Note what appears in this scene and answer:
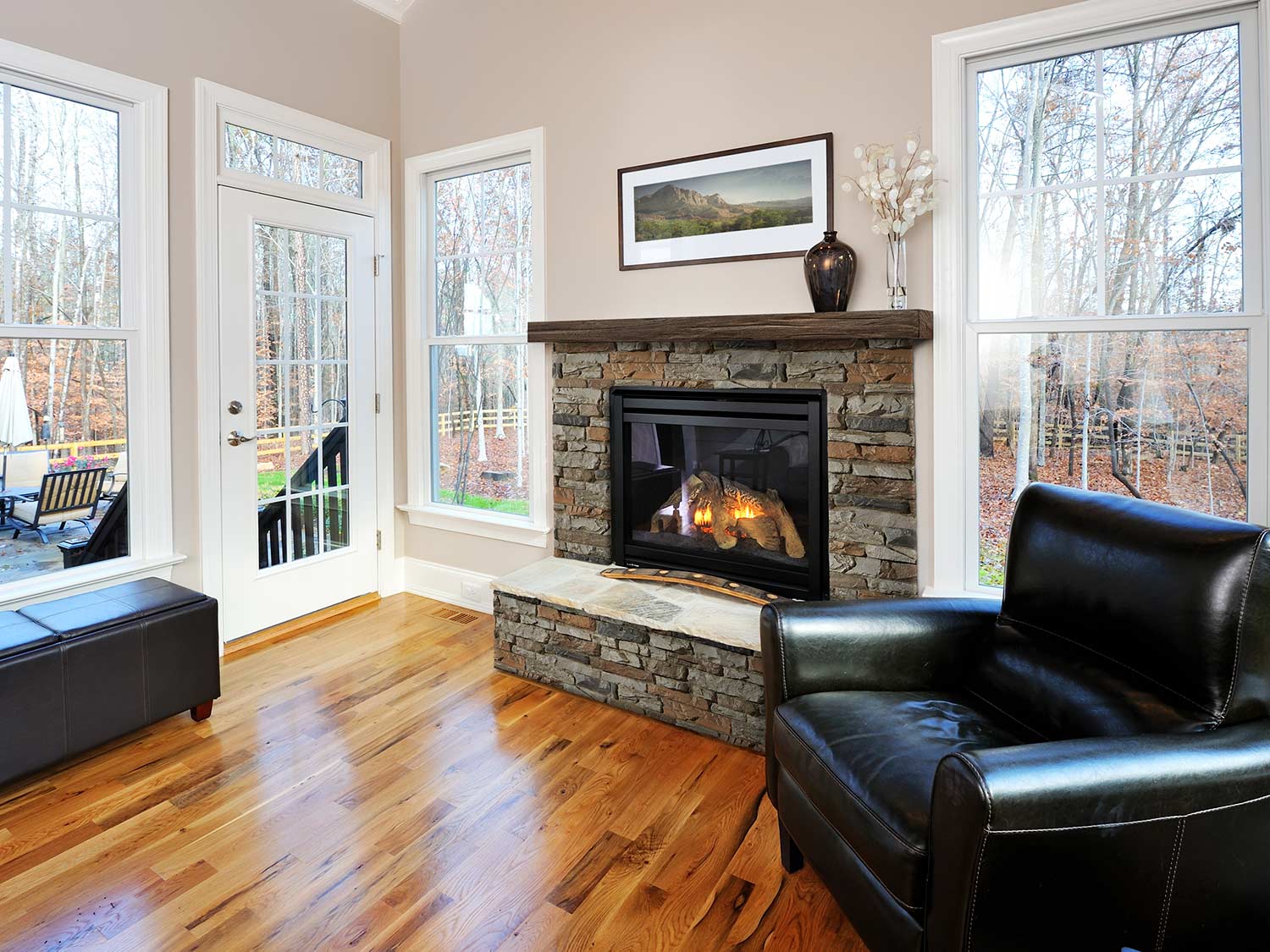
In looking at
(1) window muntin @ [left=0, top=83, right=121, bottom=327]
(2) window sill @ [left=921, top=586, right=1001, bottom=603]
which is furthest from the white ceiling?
(2) window sill @ [left=921, top=586, right=1001, bottom=603]

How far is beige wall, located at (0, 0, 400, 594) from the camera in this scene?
2.73m

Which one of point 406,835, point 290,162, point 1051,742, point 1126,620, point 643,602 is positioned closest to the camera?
point 1051,742

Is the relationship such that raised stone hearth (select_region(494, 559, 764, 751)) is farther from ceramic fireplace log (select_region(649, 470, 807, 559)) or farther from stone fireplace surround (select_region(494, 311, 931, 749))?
ceramic fireplace log (select_region(649, 470, 807, 559))

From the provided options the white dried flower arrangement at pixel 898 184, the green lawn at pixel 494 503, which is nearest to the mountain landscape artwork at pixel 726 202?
the white dried flower arrangement at pixel 898 184

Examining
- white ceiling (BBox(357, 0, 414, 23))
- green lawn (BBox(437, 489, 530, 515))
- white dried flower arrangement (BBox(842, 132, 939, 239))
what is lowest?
green lawn (BBox(437, 489, 530, 515))

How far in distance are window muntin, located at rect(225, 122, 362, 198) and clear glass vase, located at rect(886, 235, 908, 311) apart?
2532 mm

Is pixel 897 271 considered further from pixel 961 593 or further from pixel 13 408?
pixel 13 408

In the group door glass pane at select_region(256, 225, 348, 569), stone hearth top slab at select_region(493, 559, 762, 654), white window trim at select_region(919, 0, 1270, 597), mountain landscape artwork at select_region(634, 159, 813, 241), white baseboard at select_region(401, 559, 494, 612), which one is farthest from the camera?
white baseboard at select_region(401, 559, 494, 612)

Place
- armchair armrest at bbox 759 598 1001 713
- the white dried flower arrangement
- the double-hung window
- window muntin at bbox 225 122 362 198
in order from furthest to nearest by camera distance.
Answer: the double-hung window → window muntin at bbox 225 122 362 198 → the white dried flower arrangement → armchair armrest at bbox 759 598 1001 713

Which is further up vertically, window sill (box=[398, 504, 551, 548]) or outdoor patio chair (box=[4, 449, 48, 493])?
outdoor patio chair (box=[4, 449, 48, 493])

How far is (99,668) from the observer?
7.57ft

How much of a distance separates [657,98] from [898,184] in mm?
1092

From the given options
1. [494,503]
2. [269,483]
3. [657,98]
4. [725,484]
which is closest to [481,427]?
[494,503]

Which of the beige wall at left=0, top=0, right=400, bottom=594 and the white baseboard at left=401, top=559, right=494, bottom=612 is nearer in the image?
the beige wall at left=0, top=0, right=400, bottom=594
